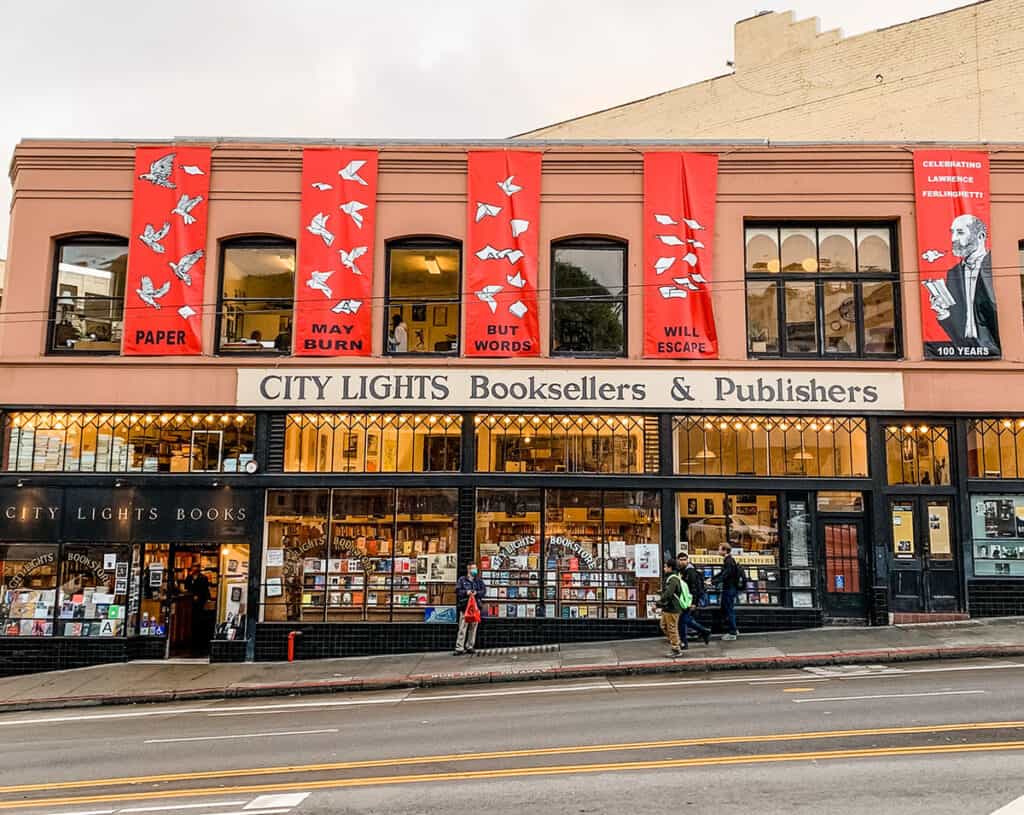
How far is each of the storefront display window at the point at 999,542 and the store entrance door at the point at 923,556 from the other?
19.5 inches

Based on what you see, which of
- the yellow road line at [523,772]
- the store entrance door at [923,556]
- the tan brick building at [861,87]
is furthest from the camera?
the tan brick building at [861,87]

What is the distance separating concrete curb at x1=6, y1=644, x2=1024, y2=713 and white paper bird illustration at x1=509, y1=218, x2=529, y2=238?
8.76 meters

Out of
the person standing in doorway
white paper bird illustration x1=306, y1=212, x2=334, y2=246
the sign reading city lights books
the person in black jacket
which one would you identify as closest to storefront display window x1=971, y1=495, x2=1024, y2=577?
the sign reading city lights books

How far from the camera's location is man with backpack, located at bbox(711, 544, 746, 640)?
55.8ft

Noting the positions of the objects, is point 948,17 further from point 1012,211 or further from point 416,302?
point 416,302

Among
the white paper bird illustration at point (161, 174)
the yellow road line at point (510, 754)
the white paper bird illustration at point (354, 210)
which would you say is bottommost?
the yellow road line at point (510, 754)

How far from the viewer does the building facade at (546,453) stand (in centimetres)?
1780

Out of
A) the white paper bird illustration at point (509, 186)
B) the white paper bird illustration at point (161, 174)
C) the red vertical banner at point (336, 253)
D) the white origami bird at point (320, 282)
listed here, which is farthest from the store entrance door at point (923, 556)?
the white paper bird illustration at point (161, 174)

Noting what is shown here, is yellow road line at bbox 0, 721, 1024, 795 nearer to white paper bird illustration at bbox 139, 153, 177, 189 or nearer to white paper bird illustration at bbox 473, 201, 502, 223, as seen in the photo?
white paper bird illustration at bbox 473, 201, 502, 223

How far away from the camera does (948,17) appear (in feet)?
82.4

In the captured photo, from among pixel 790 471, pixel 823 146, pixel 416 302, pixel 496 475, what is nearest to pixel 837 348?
pixel 790 471

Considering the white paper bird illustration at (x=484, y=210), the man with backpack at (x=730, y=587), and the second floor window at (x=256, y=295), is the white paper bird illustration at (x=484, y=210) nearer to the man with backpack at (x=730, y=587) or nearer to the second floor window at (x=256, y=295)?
the second floor window at (x=256, y=295)

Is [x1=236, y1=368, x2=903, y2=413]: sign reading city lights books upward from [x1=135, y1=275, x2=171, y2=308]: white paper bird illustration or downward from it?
downward

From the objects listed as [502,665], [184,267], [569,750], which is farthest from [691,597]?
[184,267]
